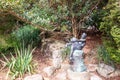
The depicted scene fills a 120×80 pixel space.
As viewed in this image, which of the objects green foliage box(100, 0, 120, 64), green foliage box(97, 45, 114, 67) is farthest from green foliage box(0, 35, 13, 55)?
green foliage box(100, 0, 120, 64)

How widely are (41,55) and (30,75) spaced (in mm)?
943

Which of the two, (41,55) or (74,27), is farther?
(41,55)

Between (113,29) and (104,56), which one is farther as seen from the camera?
(104,56)

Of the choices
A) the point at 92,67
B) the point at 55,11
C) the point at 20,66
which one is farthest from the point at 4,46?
the point at 92,67

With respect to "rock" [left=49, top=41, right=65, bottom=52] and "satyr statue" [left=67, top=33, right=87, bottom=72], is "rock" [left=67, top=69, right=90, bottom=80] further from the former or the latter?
"rock" [left=49, top=41, right=65, bottom=52]

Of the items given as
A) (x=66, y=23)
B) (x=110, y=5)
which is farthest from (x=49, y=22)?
(x=110, y=5)

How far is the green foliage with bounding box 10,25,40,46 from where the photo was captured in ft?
18.5

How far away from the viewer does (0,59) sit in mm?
5340

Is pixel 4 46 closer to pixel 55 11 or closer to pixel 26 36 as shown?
pixel 26 36

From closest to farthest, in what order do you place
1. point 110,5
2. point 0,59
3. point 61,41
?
point 110,5 → point 0,59 → point 61,41

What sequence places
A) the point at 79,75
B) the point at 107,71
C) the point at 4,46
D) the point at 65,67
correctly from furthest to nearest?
1. the point at 4,46
2. the point at 65,67
3. the point at 107,71
4. the point at 79,75

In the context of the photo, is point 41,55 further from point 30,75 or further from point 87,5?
point 87,5

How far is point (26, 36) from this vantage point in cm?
577

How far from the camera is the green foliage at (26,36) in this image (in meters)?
5.65
